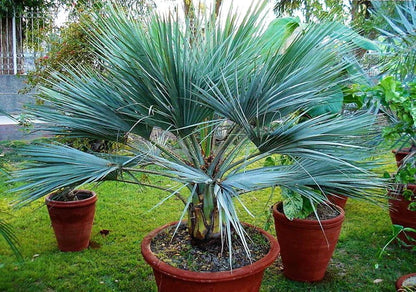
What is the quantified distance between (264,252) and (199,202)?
497 millimetres

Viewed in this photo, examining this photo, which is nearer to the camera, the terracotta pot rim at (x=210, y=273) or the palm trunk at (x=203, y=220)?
the terracotta pot rim at (x=210, y=273)

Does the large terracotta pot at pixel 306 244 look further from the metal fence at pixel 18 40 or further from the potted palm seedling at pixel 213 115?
the metal fence at pixel 18 40

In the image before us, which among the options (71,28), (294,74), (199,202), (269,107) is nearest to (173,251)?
(199,202)

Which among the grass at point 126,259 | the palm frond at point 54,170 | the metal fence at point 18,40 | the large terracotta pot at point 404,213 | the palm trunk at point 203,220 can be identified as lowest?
the grass at point 126,259

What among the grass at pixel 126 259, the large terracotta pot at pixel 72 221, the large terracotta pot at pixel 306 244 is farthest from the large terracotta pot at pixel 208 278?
the large terracotta pot at pixel 72 221

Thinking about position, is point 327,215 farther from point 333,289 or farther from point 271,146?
point 271,146

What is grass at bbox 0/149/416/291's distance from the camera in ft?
9.52

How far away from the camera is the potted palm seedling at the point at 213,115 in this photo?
1920 millimetres

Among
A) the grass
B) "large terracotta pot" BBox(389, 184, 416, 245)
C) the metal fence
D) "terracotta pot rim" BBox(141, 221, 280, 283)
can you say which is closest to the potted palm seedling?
"terracotta pot rim" BBox(141, 221, 280, 283)

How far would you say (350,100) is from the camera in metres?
2.62

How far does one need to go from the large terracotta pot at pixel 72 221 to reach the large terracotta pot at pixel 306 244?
1.63m

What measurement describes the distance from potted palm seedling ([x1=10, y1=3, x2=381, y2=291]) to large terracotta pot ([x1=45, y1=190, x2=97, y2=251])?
1.16 m

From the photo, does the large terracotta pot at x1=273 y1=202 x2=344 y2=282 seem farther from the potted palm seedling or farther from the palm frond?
the palm frond

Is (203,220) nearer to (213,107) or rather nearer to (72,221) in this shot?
(213,107)
